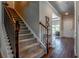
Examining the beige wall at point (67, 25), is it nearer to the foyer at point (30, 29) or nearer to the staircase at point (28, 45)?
the foyer at point (30, 29)

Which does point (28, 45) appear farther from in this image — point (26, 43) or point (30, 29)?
point (30, 29)

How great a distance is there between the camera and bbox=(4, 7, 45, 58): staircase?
3798 mm

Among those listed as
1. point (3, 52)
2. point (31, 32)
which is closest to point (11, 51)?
point (3, 52)

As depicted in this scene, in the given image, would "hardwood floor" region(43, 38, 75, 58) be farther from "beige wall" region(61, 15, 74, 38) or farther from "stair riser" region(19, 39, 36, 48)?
"beige wall" region(61, 15, 74, 38)

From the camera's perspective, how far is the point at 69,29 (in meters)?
10.9

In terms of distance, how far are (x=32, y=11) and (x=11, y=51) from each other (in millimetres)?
2022

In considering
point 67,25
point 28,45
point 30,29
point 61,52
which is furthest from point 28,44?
point 67,25

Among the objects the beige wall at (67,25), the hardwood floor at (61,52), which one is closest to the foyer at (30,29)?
the hardwood floor at (61,52)

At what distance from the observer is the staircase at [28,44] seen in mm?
3798

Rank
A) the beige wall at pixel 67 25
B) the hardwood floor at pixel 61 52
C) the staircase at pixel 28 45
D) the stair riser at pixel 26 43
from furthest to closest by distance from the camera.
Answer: the beige wall at pixel 67 25, the hardwood floor at pixel 61 52, the stair riser at pixel 26 43, the staircase at pixel 28 45

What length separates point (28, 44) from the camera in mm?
4355

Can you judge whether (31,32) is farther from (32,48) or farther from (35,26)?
(32,48)

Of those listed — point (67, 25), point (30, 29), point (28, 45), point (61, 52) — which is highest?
point (67, 25)

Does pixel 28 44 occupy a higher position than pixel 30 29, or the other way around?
pixel 30 29
